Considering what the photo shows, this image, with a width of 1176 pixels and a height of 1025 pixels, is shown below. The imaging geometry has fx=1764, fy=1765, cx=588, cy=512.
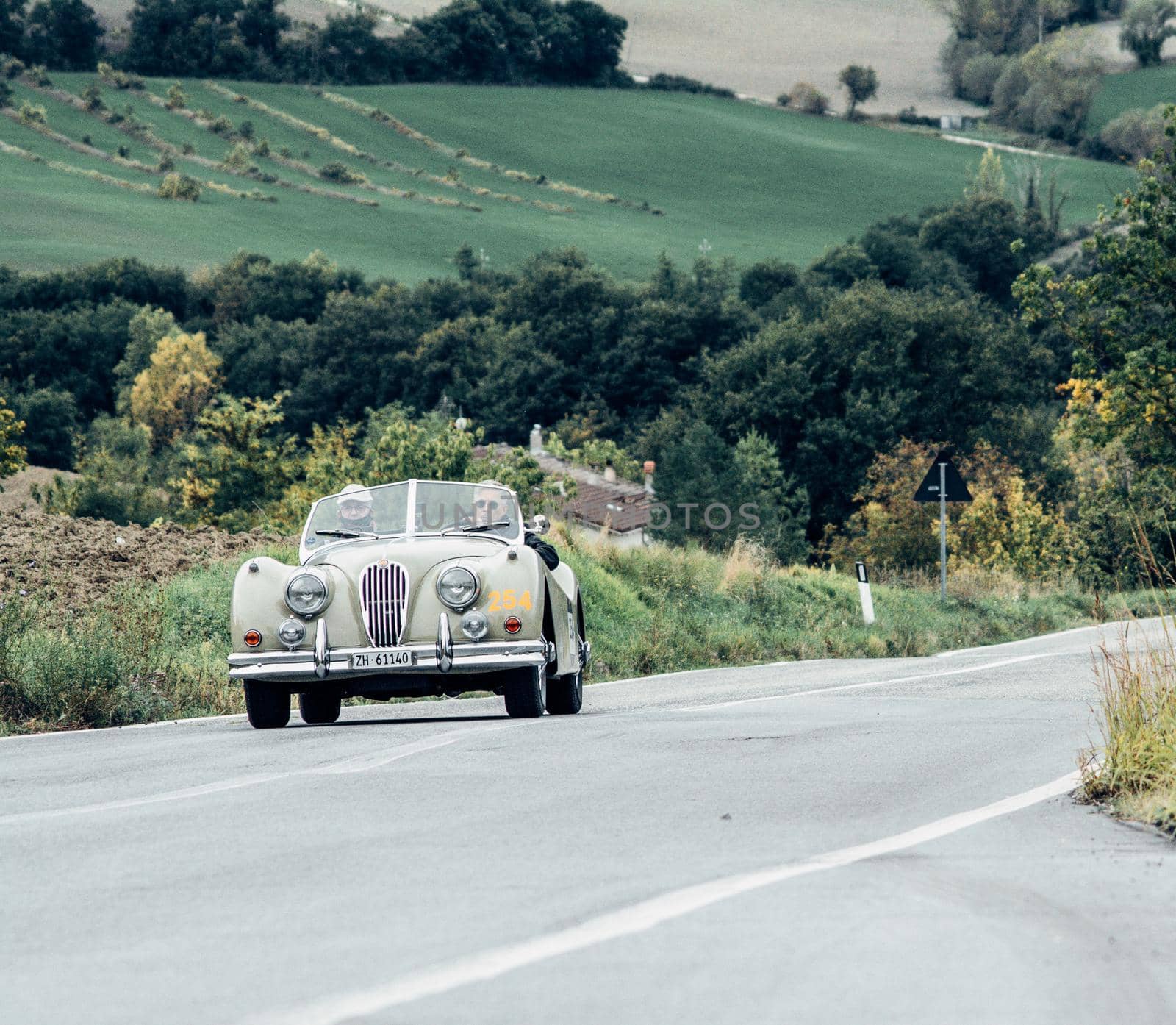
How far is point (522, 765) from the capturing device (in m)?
9.01

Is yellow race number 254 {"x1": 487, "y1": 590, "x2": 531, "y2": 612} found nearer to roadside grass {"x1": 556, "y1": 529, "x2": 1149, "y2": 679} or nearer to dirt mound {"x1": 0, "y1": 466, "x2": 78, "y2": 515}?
roadside grass {"x1": 556, "y1": 529, "x2": 1149, "y2": 679}

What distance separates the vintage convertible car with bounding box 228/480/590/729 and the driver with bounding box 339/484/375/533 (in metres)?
0.46

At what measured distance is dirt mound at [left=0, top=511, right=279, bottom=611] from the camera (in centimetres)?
2000

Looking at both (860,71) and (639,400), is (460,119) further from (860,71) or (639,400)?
(639,400)

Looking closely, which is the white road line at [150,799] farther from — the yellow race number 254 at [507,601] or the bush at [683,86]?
the bush at [683,86]

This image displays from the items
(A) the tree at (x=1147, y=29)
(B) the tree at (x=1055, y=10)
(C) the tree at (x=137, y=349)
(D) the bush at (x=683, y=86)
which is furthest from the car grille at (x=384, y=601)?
(B) the tree at (x=1055, y=10)

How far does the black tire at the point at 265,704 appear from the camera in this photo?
1227cm

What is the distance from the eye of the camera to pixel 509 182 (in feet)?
491

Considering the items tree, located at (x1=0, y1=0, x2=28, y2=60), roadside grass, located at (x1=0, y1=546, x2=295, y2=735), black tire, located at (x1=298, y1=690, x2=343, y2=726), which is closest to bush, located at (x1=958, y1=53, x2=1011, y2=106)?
tree, located at (x1=0, y1=0, x2=28, y2=60)

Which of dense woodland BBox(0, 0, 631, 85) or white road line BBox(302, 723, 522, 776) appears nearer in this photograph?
white road line BBox(302, 723, 522, 776)

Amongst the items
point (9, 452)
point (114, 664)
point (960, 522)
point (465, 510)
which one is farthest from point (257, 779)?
point (960, 522)

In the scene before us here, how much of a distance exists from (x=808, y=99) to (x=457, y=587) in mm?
173705

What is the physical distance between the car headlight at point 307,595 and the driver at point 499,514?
1.84 m

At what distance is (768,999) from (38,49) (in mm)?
165623
